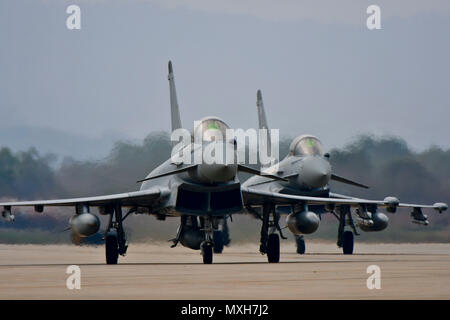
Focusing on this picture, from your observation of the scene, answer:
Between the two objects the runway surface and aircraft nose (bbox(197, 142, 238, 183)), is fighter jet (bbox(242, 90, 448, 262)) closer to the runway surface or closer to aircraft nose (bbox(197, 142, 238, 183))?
aircraft nose (bbox(197, 142, 238, 183))

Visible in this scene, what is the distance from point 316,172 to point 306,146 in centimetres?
118

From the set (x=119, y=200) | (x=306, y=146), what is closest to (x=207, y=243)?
(x=119, y=200)

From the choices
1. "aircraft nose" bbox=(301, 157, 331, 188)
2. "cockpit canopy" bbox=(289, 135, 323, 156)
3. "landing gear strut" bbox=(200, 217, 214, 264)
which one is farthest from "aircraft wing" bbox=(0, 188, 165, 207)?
"cockpit canopy" bbox=(289, 135, 323, 156)

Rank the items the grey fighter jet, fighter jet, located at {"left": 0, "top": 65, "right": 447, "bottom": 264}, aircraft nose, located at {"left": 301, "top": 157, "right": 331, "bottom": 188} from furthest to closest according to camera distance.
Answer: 1. aircraft nose, located at {"left": 301, "top": 157, "right": 331, "bottom": 188}
2. fighter jet, located at {"left": 0, "top": 65, "right": 447, "bottom": 264}
3. the grey fighter jet

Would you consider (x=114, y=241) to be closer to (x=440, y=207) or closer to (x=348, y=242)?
(x=348, y=242)

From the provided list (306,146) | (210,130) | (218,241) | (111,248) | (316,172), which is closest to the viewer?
(210,130)

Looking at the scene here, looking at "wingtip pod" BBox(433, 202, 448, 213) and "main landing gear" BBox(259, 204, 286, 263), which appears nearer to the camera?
"main landing gear" BBox(259, 204, 286, 263)

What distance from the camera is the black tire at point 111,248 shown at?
24.3 m

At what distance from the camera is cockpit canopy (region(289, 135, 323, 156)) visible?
100 ft

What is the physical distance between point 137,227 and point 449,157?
1274 cm

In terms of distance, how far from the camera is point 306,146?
30.7 meters

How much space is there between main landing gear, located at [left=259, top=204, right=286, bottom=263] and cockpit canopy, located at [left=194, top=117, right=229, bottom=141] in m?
3.69

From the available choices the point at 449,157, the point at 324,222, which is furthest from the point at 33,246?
the point at 449,157

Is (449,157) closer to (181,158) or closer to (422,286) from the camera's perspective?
(181,158)
